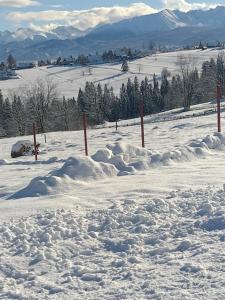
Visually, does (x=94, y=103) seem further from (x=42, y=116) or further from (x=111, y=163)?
(x=111, y=163)

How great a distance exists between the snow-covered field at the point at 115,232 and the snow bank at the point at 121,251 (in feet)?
0.05

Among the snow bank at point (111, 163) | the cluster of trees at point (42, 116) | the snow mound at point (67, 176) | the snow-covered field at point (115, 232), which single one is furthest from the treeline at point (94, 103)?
the snow-covered field at point (115, 232)

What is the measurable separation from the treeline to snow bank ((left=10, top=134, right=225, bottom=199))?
49.5 metres

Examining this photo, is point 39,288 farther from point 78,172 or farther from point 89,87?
point 89,87

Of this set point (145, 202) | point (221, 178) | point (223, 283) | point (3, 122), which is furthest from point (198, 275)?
point (3, 122)

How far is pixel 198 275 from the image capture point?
635cm

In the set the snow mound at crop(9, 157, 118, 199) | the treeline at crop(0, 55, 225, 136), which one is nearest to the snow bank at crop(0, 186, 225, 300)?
the snow mound at crop(9, 157, 118, 199)

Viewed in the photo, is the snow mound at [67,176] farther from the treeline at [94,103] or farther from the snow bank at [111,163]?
the treeline at [94,103]

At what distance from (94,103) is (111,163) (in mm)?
91890

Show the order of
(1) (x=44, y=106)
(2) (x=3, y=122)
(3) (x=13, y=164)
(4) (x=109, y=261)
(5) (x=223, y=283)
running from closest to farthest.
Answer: (5) (x=223, y=283) < (4) (x=109, y=261) < (3) (x=13, y=164) < (1) (x=44, y=106) < (2) (x=3, y=122)

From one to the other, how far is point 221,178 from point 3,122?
95631mm

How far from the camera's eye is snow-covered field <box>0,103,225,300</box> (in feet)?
20.8

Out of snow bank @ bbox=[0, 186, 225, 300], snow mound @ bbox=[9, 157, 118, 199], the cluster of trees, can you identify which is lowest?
the cluster of trees

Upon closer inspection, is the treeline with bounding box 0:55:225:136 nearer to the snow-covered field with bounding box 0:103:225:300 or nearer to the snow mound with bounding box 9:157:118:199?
the snow mound with bounding box 9:157:118:199
